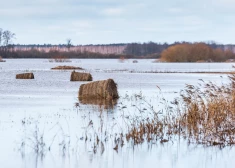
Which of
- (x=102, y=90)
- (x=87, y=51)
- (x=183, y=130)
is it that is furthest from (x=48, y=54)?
(x=183, y=130)

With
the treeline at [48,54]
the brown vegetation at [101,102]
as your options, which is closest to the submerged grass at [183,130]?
the brown vegetation at [101,102]

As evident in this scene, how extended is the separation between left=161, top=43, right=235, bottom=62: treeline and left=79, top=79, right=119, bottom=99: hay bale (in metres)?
72.9

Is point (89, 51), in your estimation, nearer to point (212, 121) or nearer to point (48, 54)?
point (48, 54)

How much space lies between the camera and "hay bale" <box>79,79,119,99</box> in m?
24.0

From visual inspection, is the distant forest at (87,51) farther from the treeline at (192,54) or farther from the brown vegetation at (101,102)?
the brown vegetation at (101,102)

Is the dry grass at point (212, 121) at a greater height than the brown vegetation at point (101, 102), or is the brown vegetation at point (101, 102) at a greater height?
the dry grass at point (212, 121)

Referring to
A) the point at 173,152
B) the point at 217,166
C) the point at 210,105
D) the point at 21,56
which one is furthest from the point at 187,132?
the point at 21,56

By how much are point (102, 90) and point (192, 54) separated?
8055 cm

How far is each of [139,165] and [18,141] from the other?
341 cm

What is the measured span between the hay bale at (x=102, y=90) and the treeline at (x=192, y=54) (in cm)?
7295

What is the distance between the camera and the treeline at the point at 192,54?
97875mm

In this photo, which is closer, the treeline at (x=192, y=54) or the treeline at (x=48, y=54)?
the treeline at (x=192, y=54)

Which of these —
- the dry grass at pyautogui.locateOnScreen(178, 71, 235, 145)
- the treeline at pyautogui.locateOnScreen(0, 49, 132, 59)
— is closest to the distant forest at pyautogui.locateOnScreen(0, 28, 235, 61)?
the treeline at pyautogui.locateOnScreen(0, 49, 132, 59)

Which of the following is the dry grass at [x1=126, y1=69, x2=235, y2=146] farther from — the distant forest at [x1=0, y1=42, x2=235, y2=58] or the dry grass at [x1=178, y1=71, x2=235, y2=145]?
the distant forest at [x1=0, y1=42, x2=235, y2=58]
